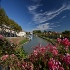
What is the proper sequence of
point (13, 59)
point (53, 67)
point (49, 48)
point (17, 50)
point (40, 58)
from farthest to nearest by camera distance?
point (17, 50) < point (13, 59) < point (49, 48) < point (40, 58) < point (53, 67)

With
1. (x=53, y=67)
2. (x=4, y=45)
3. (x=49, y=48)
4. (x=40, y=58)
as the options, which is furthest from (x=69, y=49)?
(x=4, y=45)

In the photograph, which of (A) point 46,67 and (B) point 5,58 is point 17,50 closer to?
(B) point 5,58

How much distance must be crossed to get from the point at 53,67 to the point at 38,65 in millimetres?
437

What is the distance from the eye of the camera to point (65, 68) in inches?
116

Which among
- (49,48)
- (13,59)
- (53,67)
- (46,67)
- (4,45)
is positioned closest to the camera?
(53,67)

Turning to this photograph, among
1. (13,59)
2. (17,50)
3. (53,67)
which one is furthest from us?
(17,50)

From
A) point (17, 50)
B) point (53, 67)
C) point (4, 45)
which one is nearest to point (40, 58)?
point (53, 67)

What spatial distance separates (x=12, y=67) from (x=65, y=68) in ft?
3.11

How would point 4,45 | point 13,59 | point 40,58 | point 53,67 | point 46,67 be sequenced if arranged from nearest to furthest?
1. point 53,67
2. point 46,67
3. point 40,58
4. point 13,59
5. point 4,45

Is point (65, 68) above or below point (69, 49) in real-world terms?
below

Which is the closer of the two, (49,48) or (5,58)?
(49,48)

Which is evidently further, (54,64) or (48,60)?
(48,60)

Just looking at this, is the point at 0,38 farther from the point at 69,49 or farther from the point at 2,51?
the point at 69,49

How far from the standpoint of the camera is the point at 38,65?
3.23m
